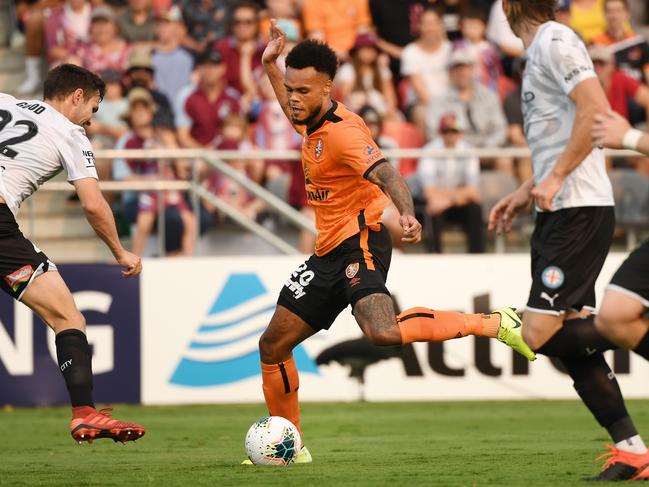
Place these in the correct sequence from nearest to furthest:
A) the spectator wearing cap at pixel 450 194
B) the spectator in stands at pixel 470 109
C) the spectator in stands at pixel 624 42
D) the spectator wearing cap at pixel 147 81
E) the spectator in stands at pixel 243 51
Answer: the spectator wearing cap at pixel 450 194, the spectator wearing cap at pixel 147 81, the spectator in stands at pixel 470 109, the spectator in stands at pixel 624 42, the spectator in stands at pixel 243 51

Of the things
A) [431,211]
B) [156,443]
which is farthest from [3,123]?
[431,211]

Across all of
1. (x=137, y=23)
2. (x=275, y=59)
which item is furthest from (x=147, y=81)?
(x=275, y=59)

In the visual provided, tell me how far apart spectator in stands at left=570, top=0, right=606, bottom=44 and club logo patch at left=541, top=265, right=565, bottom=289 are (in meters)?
10.1

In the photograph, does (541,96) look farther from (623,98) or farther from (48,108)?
(623,98)

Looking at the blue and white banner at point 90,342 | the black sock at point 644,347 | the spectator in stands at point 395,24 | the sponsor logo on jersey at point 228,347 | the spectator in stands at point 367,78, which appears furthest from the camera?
the spectator in stands at point 395,24

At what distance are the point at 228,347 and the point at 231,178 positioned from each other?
1.78 m

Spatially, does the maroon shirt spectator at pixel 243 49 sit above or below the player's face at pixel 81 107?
above

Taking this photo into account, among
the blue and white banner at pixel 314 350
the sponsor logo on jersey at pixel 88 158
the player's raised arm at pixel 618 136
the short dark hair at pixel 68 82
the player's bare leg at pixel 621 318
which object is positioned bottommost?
the blue and white banner at pixel 314 350

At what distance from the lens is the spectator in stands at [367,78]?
15.0 m

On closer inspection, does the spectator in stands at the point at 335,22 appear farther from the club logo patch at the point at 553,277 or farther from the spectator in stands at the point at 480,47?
the club logo patch at the point at 553,277

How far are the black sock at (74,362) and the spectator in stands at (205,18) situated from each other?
28.9 feet

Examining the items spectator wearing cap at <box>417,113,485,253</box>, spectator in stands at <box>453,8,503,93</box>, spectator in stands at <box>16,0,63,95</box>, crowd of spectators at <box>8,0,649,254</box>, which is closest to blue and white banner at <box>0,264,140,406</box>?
crowd of spectators at <box>8,0,649,254</box>

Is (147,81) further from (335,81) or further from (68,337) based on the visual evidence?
(68,337)

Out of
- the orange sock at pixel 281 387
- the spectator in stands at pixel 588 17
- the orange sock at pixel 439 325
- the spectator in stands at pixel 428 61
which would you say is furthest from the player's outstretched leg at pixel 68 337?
the spectator in stands at pixel 588 17
